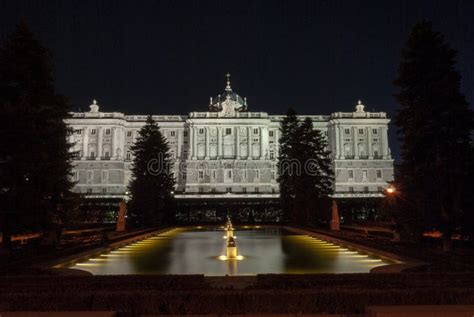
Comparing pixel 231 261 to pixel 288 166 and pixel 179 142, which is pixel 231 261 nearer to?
pixel 288 166

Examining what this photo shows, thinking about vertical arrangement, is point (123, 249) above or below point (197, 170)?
below

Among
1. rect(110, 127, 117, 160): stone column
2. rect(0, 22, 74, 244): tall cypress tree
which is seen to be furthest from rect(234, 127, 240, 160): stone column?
rect(0, 22, 74, 244): tall cypress tree

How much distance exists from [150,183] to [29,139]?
28974 millimetres

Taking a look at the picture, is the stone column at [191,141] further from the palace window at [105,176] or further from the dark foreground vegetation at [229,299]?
the dark foreground vegetation at [229,299]

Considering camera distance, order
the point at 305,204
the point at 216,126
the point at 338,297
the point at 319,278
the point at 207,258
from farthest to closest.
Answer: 1. the point at 216,126
2. the point at 305,204
3. the point at 207,258
4. the point at 319,278
5. the point at 338,297

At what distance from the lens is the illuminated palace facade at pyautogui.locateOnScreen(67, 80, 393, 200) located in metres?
105

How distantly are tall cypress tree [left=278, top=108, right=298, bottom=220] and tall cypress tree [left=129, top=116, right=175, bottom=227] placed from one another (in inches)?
523

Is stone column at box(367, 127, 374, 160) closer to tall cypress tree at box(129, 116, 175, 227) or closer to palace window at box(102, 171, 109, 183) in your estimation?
palace window at box(102, 171, 109, 183)

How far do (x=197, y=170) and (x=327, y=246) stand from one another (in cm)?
8245

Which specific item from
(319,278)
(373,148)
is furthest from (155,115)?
(319,278)

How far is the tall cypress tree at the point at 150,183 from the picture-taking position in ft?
156

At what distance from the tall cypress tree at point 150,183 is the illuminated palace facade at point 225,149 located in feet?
155

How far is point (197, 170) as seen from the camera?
10531cm

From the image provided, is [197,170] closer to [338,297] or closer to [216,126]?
[216,126]
